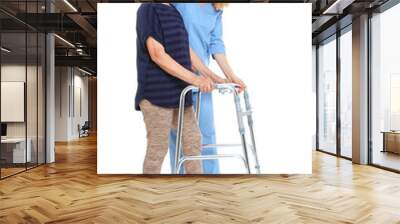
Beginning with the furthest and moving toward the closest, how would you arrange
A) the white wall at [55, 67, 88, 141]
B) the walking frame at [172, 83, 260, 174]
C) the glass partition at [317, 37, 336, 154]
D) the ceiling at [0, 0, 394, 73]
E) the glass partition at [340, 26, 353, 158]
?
the white wall at [55, 67, 88, 141] → the glass partition at [317, 37, 336, 154] → the glass partition at [340, 26, 353, 158] → the ceiling at [0, 0, 394, 73] → the walking frame at [172, 83, 260, 174]

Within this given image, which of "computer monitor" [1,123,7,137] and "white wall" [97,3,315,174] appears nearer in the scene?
"white wall" [97,3,315,174]

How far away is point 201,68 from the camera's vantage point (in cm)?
677

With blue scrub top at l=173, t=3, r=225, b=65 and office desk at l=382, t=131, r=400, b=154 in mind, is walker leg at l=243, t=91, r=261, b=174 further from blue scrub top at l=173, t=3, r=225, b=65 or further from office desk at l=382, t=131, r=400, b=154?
office desk at l=382, t=131, r=400, b=154

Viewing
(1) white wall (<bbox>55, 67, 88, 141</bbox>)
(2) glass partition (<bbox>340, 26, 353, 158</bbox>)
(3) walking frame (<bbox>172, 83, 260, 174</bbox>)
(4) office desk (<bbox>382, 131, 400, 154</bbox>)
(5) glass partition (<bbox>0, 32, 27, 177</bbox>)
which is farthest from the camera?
(1) white wall (<bbox>55, 67, 88, 141</bbox>)

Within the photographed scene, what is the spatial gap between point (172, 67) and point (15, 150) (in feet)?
11.1

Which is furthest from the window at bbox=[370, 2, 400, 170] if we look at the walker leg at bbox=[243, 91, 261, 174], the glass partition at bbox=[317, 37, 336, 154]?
the walker leg at bbox=[243, 91, 261, 174]

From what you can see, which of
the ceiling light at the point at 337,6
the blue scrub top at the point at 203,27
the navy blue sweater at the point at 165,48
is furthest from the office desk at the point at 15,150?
the ceiling light at the point at 337,6

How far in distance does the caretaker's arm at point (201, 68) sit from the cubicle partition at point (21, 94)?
3.15m

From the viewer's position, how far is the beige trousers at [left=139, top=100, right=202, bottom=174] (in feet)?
21.8

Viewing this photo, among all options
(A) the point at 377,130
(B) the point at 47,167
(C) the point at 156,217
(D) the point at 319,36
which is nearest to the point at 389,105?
(A) the point at 377,130

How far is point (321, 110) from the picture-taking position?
1185 centimetres

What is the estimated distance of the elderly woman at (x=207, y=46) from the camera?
6.75 metres

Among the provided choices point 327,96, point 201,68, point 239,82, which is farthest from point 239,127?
point 327,96

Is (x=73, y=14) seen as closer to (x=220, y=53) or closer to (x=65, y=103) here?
(x=220, y=53)
